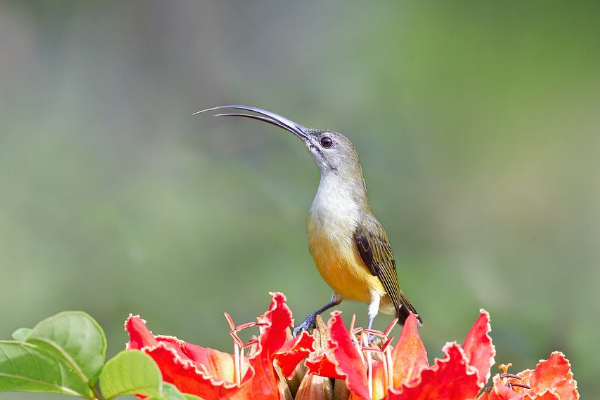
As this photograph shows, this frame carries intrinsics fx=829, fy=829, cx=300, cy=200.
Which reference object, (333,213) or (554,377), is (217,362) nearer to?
(554,377)

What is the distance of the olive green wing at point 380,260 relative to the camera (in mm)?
1880

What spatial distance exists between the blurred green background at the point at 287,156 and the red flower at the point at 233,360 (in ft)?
5.12

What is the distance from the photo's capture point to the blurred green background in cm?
249

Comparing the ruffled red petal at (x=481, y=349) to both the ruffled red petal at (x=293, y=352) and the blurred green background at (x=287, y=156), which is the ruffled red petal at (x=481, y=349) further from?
the blurred green background at (x=287, y=156)

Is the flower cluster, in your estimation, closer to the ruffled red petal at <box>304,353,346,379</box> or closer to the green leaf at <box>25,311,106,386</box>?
the ruffled red petal at <box>304,353,346,379</box>

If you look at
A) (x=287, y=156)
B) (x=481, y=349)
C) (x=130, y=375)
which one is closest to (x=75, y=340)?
(x=130, y=375)

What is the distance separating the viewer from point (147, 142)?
2.87m

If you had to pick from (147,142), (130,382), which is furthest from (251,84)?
(130,382)

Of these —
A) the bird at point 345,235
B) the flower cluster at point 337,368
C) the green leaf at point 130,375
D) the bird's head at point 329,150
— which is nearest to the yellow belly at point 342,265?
the bird at point 345,235

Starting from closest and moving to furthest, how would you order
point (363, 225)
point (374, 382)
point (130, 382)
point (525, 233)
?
point (130, 382)
point (374, 382)
point (363, 225)
point (525, 233)

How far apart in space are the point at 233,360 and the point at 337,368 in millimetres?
149

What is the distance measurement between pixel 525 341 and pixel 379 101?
1.02 metres

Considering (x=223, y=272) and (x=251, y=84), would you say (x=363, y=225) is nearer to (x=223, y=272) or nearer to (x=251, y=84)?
(x=223, y=272)

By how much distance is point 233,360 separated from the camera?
2.68 ft
